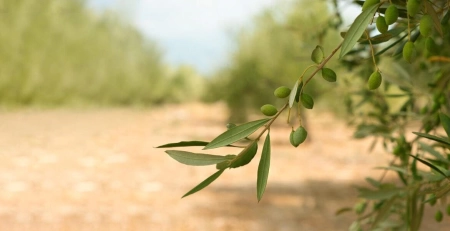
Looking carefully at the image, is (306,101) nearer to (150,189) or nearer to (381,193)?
(381,193)

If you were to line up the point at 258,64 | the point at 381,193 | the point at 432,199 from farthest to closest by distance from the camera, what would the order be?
the point at 258,64, the point at 381,193, the point at 432,199

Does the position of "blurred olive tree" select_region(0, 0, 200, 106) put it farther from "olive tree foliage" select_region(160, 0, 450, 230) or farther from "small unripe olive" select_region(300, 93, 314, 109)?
"small unripe olive" select_region(300, 93, 314, 109)

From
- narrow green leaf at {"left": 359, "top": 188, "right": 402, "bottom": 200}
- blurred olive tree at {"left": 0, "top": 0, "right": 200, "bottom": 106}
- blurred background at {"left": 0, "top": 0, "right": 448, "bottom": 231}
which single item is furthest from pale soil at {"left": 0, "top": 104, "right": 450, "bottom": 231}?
blurred olive tree at {"left": 0, "top": 0, "right": 200, "bottom": 106}

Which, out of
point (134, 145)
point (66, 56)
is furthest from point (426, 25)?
point (66, 56)

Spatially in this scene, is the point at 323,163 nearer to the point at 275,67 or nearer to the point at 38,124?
the point at 275,67

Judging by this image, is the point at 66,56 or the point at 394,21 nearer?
the point at 394,21

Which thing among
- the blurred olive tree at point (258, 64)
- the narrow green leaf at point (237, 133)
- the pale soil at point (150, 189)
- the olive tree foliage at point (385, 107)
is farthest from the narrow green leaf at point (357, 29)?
the blurred olive tree at point (258, 64)
